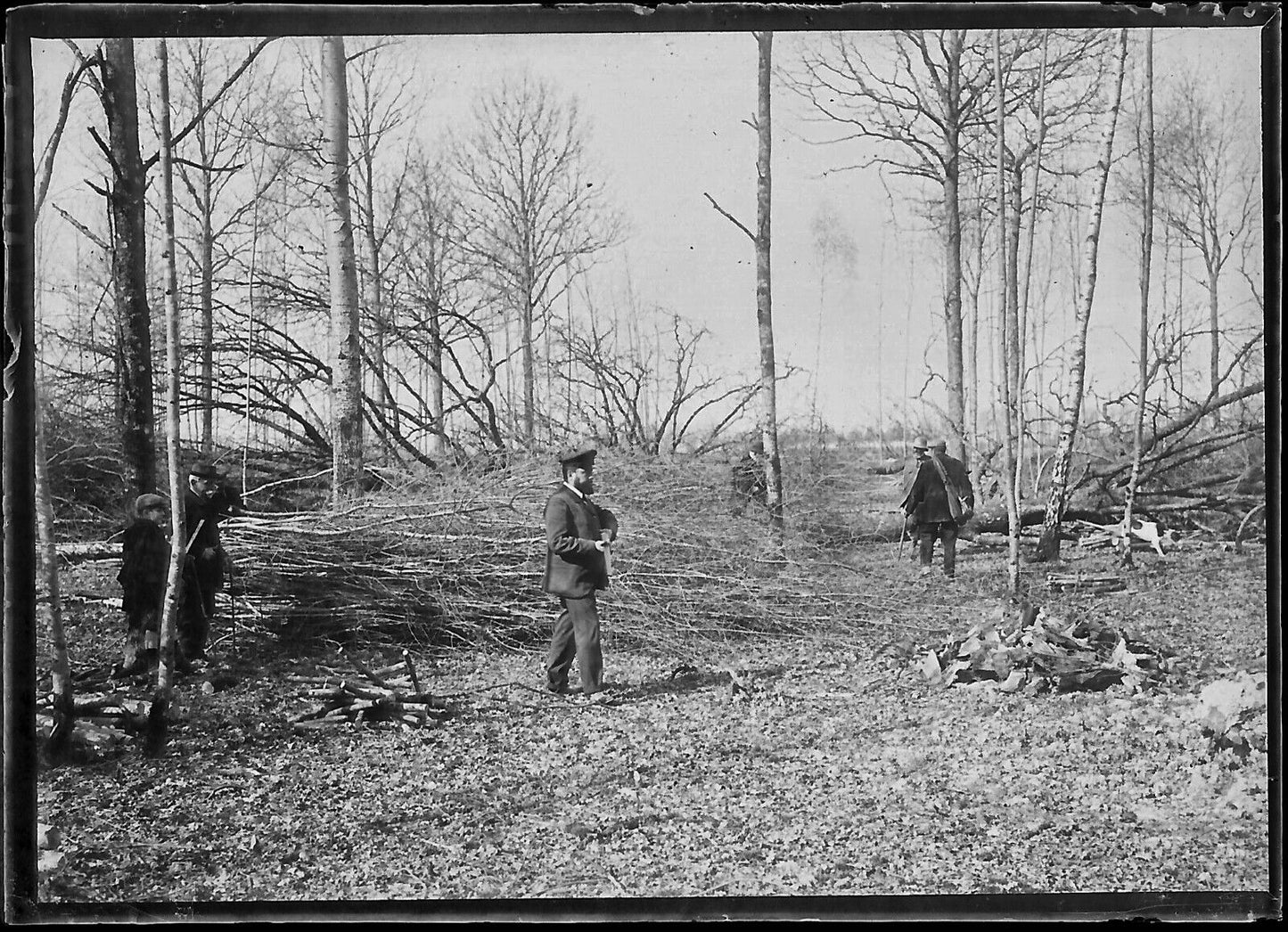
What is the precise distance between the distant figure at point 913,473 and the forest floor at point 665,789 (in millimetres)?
747

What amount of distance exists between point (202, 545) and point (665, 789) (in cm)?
292

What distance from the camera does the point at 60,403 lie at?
16.3 feet

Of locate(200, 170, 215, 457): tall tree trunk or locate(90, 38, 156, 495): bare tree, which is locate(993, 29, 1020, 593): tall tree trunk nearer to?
locate(200, 170, 215, 457): tall tree trunk

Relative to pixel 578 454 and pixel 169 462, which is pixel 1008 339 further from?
pixel 169 462

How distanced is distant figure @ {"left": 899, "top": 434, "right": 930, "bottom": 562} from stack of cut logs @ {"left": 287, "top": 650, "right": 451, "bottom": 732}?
2933 mm

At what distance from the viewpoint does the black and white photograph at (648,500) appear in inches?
189

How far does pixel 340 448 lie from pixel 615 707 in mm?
2223

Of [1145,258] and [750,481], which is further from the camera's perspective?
[750,481]

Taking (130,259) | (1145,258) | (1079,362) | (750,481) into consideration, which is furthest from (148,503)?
(1145,258)

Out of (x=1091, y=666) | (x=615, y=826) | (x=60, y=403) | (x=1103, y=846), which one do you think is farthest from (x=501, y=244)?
(x=1103, y=846)

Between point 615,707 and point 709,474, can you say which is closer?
point 615,707

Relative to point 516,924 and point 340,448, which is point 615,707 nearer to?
point 516,924

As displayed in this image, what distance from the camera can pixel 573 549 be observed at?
5078 mm

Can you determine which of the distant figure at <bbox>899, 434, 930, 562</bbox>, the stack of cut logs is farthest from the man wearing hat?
the distant figure at <bbox>899, 434, 930, 562</bbox>
